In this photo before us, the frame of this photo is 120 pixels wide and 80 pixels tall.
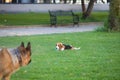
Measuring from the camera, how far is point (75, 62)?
13539mm

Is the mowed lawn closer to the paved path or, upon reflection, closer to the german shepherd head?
the german shepherd head

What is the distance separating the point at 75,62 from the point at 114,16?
11.7m

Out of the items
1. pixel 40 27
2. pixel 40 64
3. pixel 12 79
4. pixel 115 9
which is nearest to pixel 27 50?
pixel 12 79

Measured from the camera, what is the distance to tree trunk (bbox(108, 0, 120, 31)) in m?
24.7

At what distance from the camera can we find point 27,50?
25.7ft

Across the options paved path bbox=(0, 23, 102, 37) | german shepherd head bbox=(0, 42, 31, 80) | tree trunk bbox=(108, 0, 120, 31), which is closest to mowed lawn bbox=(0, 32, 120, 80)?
german shepherd head bbox=(0, 42, 31, 80)

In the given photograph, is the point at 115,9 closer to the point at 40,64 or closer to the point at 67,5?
the point at 40,64

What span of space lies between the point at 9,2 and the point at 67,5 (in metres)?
6.75

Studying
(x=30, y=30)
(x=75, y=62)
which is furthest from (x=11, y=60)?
(x=30, y=30)

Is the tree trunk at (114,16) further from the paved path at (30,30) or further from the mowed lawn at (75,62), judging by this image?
the mowed lawn at (75,62)

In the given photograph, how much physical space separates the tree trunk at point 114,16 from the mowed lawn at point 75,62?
5744mm

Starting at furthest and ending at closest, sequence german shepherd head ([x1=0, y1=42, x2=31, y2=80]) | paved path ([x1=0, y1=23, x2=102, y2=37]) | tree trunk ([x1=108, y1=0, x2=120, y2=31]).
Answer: paved path ([x1=0, y1=23, x2=102, y2=37]) → tree trunk ([x1=108, y1=0, x2=120, y2=31]) → german shepherd head ([x1=0, y1=42, x2=31, y2=80])

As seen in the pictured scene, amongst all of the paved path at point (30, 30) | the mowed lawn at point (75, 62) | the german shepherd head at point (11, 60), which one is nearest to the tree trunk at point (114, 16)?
the paved path at point (30, 30)

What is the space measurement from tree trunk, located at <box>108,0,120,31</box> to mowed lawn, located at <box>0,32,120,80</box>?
226 inches
